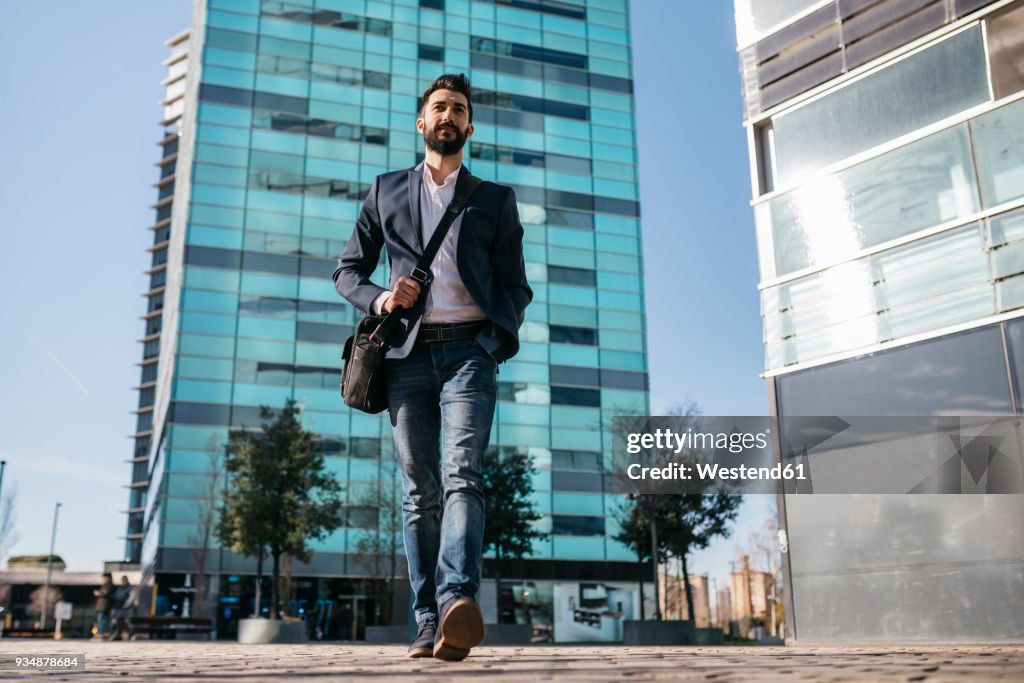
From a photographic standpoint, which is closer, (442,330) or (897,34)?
(442,330)

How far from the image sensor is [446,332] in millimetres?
3633

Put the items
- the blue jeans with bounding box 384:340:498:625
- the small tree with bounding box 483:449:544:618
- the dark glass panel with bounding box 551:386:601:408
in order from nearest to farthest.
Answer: the blue jeans with bounding box 384:340:498:625
the small tree with bounding box 483:449:544:618
the dark glass panel with bounding box 551:386:601:408

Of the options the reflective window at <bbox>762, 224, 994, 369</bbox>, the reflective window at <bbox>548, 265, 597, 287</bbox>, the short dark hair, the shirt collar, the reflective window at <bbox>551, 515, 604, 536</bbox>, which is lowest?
the shirt collar

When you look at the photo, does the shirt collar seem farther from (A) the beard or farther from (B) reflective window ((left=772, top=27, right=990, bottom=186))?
(B) reflective window ((left=772, top=27, right=990, bottom=186))

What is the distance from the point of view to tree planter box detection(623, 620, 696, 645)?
23.6 meters

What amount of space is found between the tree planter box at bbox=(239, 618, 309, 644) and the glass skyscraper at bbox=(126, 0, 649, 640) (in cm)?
1865

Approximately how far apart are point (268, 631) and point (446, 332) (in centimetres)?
1917

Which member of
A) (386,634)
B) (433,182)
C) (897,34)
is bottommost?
(386,634)

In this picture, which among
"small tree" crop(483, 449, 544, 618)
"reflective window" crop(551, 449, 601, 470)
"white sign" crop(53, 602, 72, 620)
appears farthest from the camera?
"reflective window" crop(551, 449, 601, 470)

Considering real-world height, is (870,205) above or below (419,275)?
above

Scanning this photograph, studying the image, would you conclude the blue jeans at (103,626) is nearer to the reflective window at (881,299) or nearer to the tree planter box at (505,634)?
the tree planter box at (505,634)


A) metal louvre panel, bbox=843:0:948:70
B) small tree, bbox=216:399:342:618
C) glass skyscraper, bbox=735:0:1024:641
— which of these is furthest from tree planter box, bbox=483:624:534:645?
metal louvre panel, bbox=843:0:948:70

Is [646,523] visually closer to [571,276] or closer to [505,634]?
[505,634]

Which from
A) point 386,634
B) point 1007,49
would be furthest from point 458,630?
point 386,634
